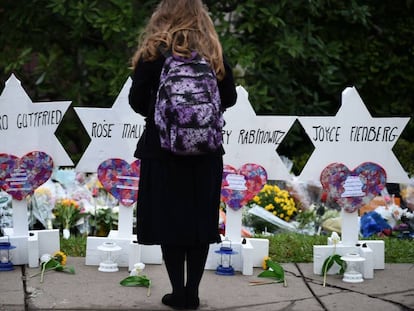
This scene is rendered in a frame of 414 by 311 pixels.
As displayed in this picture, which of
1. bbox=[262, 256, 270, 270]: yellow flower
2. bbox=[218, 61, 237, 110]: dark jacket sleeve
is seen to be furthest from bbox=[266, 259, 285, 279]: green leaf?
bbox=[218, 61, 237, 110]: dark jacket sleeve

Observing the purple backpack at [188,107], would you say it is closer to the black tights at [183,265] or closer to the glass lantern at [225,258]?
the black tights at [183,265]

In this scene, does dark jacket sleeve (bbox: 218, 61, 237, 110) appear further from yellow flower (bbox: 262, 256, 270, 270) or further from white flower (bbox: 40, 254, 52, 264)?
white flower (bbox: 40, 254, 52, 264)

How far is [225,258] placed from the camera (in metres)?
5.30

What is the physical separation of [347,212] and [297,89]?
3.11m

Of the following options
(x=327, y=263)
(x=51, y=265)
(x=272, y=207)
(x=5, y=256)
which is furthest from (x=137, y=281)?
(x=272, y=207)

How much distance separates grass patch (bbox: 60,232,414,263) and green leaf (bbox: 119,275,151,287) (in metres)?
0.82

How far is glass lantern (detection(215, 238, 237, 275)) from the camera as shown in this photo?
519cm

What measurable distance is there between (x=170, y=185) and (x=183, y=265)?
0.44 m

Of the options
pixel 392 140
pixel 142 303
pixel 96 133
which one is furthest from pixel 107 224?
pixel 392 140

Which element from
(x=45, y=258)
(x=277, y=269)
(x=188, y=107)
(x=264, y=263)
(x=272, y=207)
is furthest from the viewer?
(x=272, y=207)

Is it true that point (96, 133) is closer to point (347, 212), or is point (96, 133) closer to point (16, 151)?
point (16, 151)

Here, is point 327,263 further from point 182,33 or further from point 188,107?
point 182,33

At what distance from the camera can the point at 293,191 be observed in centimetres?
699

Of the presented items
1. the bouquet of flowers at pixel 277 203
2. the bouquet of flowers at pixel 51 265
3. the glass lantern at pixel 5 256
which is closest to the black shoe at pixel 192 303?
the bouquet of flowers at pixel 51 265
